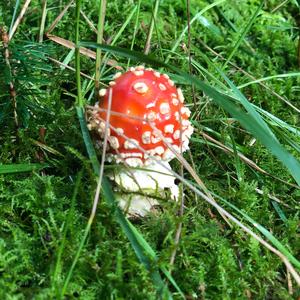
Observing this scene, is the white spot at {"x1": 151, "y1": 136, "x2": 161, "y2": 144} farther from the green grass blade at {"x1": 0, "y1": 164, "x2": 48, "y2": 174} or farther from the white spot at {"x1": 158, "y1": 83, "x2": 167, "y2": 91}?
the green grass blade at {"x1": 0, "y1": 164, "x2": 48, "y2": 174}

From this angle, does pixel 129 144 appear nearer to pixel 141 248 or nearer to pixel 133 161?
pixel 133 161

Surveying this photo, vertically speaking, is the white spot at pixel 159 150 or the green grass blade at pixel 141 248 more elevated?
the white spot at pixel 159 150

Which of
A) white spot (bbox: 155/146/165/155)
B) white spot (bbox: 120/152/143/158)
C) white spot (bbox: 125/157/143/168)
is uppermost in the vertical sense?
white spot (bbox: 155/146/165/155)

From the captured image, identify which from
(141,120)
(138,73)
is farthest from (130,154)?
(138,73)

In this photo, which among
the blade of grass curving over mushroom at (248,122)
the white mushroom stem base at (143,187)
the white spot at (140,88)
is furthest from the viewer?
the white mushroom stem base at (143,187)

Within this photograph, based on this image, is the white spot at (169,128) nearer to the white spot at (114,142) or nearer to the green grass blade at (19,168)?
the white spot at (114,142)

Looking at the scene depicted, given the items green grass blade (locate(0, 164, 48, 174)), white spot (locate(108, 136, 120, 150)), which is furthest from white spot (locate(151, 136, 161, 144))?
green grass blade (locate(0, 164, 48, 174))

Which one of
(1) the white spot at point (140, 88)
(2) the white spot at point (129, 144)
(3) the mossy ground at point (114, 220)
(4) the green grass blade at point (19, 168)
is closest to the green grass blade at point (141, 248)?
(3) the mossy ground at point (114, 220)
